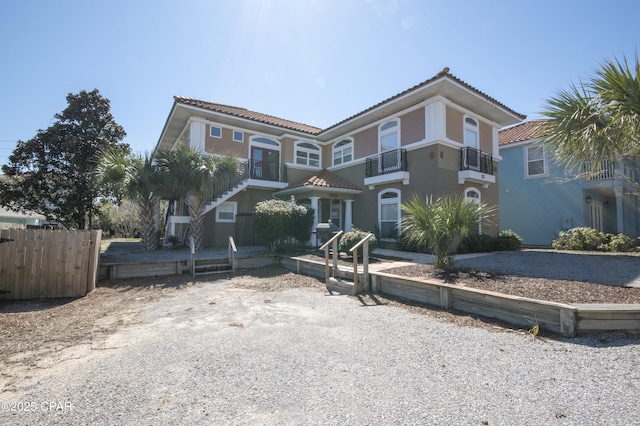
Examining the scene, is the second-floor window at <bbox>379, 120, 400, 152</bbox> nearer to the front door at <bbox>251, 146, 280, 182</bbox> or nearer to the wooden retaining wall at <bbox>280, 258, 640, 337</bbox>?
the front door at <bbox>251, 146, 280, 182</bbox>

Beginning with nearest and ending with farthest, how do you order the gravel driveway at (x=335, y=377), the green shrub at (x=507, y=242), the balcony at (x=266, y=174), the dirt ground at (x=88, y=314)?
the gravel driveway at (x=335, y=377) < the dirt ground at (x=88, y=314) < the green shrub at (x=507, y=242) < the balcony at (x=266, y=174)

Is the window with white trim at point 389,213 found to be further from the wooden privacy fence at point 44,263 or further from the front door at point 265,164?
the wooden privacy fence at point 44,263

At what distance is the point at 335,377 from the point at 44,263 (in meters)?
6.62

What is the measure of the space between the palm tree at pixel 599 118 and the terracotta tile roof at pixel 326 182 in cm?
894

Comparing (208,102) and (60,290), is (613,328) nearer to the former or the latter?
(60,290)

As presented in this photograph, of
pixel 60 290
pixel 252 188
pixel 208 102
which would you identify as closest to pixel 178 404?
pixel 60 290

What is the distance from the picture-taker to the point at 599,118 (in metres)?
6.21

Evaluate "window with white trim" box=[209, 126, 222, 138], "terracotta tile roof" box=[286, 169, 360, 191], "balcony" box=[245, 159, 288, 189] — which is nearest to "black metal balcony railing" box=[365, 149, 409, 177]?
"terracotta tile roof" box=[286, 169, 360, 191]

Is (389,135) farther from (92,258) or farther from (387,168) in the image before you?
(92,258)

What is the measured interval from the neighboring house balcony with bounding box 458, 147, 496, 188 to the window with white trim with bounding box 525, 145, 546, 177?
14.1ft

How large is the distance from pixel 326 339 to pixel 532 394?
228cm

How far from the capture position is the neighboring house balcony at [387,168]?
43.2ft

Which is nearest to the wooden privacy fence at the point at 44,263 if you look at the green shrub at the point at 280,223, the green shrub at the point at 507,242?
the green shrub at the point at 280,223

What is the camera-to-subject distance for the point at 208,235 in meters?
14.5
